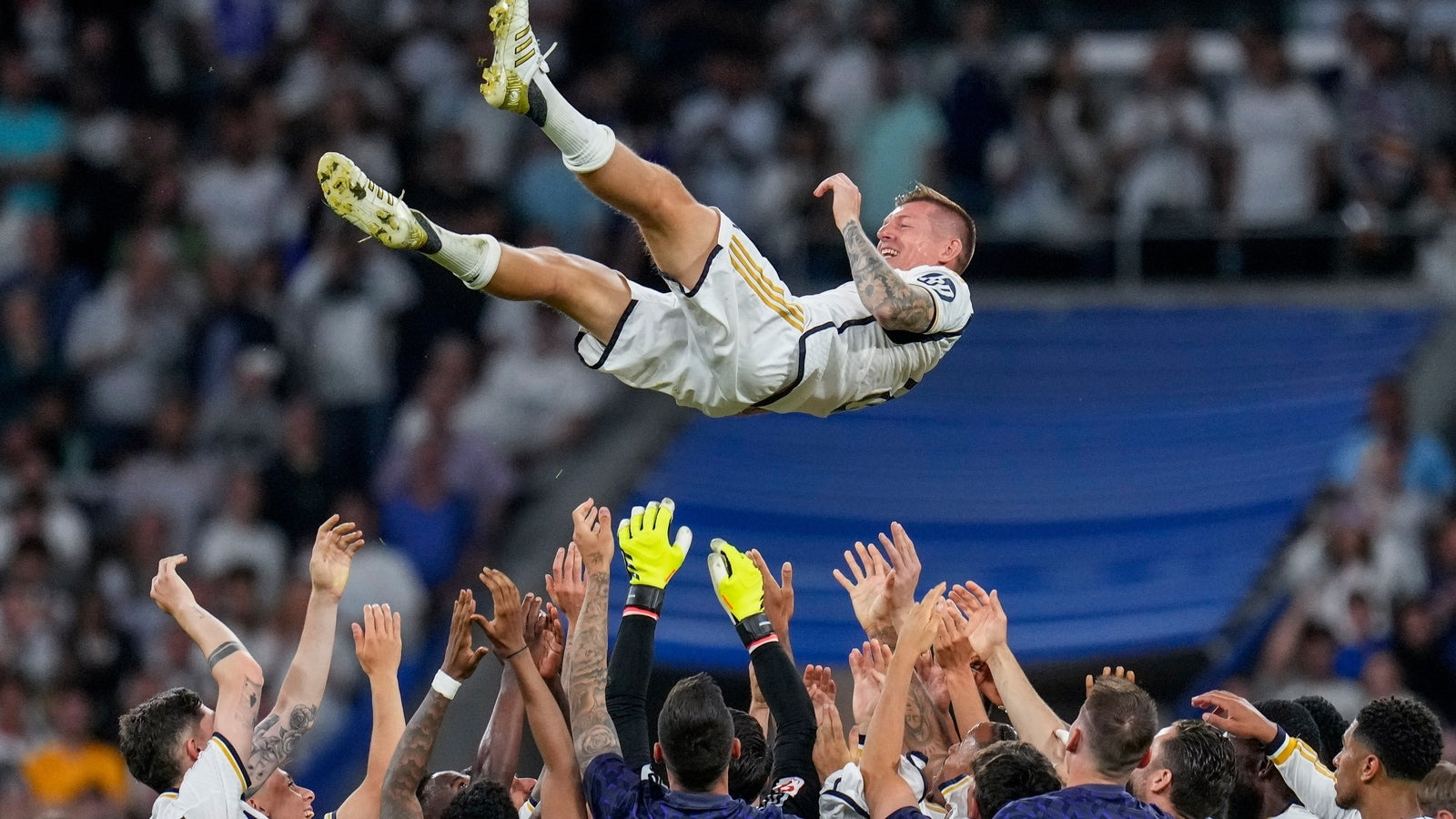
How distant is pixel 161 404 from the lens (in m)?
12.7

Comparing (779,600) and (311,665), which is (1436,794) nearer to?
(779,600)

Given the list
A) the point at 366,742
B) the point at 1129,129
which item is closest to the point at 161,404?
the point at 366,742

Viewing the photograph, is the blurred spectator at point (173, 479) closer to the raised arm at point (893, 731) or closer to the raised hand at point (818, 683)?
the raised hand at point (818, 683)

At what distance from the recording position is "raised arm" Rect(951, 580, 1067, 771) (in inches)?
233

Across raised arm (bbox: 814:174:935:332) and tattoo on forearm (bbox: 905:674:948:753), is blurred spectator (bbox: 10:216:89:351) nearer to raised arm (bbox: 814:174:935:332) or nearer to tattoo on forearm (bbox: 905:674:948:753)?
raised arm (bbox: 814:174:935:332)

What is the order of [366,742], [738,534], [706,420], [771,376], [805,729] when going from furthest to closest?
[706,420] → [738,534] → [366,742] → [771,376] → [805,729]

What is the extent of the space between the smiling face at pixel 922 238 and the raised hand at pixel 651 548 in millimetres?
1501

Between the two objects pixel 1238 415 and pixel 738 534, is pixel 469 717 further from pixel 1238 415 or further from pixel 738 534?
pixel 1238 415

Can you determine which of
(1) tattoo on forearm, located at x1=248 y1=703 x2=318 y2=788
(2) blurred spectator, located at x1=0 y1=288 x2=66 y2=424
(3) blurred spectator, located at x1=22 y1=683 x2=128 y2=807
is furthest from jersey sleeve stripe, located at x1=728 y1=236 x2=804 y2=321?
(2) blurred spectator, located at x1=0 y1=288 x2=66 y2=424

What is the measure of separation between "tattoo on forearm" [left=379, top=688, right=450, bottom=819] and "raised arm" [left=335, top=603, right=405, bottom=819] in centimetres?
14

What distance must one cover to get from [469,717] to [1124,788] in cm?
604

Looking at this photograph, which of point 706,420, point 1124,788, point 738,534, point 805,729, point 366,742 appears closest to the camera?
point 1124,788

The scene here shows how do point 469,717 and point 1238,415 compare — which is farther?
point 1238,415

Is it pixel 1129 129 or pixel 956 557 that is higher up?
pixel 1129 129
